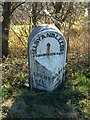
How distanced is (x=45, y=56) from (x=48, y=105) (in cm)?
102

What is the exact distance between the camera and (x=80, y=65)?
831 centimetres

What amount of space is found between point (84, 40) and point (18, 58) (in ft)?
6.18

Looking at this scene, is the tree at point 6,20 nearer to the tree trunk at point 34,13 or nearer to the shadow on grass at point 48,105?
the tree trunk at point 34,13

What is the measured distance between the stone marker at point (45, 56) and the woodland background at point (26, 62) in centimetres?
23

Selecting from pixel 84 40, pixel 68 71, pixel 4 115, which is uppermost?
pixel 84 40

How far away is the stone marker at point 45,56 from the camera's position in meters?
6.55

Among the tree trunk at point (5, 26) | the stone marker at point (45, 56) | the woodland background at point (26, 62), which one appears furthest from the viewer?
the tree trunk at point (5, 26)

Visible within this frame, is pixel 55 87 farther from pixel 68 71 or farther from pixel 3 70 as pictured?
pixel 3 70

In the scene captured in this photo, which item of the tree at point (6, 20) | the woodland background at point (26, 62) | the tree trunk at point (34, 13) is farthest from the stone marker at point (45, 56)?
the tree at point (6, 20)

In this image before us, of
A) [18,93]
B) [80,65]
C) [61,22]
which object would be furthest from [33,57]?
[61,22]

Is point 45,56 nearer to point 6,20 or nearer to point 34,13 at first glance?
point 34,13

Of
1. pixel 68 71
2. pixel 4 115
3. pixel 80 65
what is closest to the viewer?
pixel 4 115

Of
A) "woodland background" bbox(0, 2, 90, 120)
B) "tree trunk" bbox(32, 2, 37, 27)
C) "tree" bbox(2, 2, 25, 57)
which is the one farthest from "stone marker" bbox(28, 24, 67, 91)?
"tree" bbox(2, 2, 25, 57)

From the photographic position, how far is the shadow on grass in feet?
19.1
